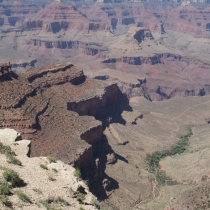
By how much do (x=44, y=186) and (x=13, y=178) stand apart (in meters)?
2.10

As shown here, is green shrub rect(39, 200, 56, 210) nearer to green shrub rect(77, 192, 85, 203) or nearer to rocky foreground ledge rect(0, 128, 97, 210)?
rocky foreground ledge rect(0, 128, 97, 210)

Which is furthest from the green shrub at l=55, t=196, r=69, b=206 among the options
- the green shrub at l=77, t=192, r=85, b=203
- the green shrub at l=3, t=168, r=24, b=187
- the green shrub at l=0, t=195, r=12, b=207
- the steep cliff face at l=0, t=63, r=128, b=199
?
the steep cliff face at l=0, t=63, r=128, b=199

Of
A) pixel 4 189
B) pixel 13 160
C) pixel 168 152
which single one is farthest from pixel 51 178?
pixel 168 152

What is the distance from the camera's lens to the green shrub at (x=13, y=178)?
23.3m

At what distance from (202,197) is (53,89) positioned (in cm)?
4889

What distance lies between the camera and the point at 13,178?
2356 centimetres

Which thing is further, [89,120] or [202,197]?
[89,120]

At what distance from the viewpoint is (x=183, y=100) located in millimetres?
154375

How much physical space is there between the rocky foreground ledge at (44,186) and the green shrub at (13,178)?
0.19 metres

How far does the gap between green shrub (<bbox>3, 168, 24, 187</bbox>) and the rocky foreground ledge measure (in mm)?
187

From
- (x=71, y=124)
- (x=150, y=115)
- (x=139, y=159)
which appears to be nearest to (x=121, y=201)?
(x=71, y=124)

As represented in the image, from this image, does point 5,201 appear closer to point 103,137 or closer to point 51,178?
point 51,178

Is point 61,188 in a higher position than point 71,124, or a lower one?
higher

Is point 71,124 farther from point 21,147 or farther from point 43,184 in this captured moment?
point 43,184
